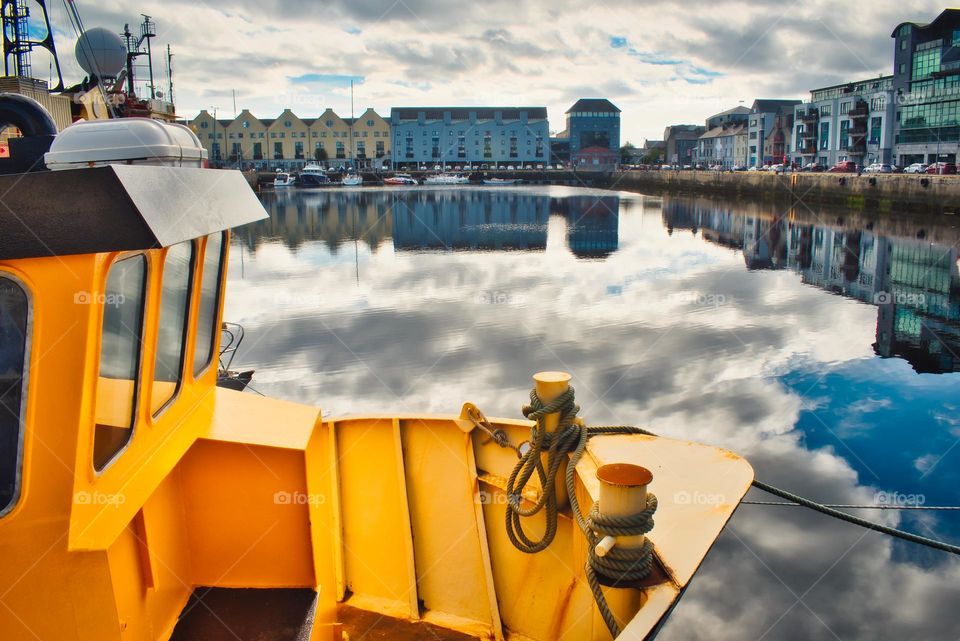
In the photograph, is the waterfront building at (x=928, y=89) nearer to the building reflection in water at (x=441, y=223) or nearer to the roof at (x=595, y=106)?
the building reflection in water at (x=441, y=223)

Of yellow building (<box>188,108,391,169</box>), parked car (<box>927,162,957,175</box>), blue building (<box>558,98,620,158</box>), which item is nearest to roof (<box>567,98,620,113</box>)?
blue building (<box>558,98,620,158</box>)

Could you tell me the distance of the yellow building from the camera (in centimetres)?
12494

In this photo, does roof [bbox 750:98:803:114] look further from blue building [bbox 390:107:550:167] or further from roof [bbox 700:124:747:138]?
blue building [bbox 390:107:550:167]

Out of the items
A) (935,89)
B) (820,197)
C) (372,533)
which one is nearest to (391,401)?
(372,533)

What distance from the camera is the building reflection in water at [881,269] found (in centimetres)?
1939

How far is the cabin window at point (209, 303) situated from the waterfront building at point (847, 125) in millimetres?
81661

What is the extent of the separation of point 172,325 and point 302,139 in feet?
429

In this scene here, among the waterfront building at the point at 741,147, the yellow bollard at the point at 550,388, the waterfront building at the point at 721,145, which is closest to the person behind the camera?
the yellow bollard at the point at 550,388

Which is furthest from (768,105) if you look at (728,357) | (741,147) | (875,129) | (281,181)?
(728,357)

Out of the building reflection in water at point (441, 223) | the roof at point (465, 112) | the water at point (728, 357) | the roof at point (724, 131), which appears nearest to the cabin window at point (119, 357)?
the water at point (728, 357)

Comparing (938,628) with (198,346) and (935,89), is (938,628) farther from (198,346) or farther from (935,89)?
(935,89)

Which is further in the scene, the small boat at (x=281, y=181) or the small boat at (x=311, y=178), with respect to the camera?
the small boat at (x=311, y=178)

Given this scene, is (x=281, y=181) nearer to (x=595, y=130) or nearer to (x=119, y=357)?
(x=595, y=130)

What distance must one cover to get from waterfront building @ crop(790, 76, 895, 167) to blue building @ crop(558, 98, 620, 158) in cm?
4571
